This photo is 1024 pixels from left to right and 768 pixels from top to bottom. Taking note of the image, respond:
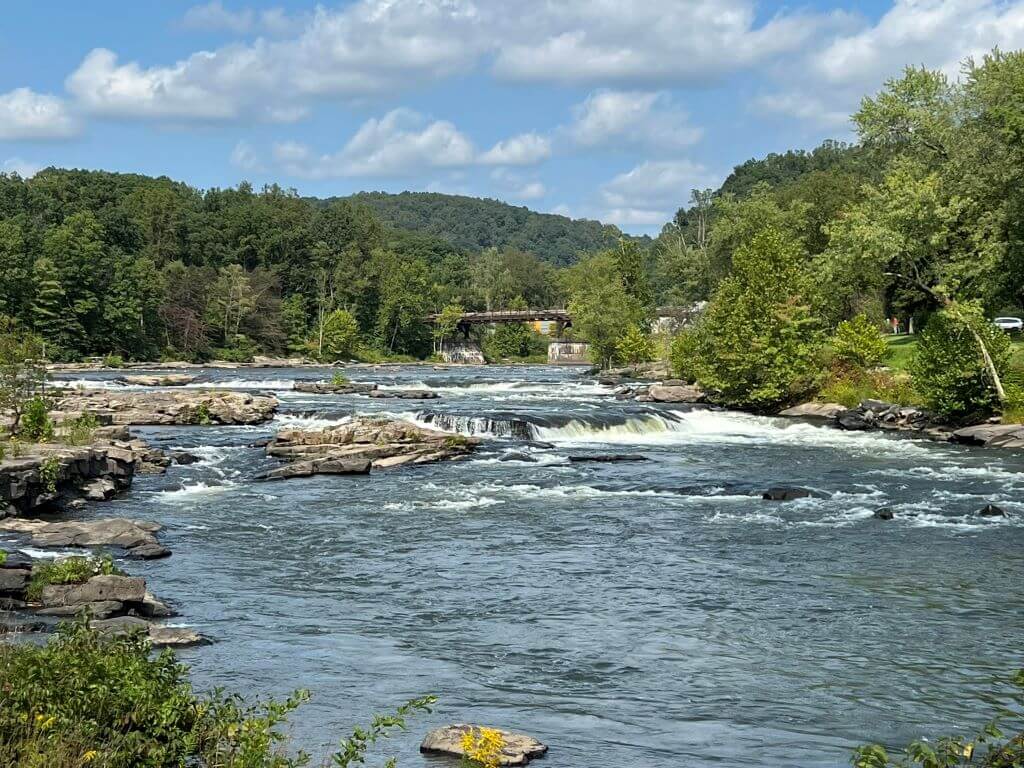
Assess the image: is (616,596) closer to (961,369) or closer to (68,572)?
(68,572)

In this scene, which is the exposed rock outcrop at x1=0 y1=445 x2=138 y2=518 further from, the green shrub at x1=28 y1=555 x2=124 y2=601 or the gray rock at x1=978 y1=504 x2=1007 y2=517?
the gray rock at x1=978 y1=504 x2=1007 y2=517

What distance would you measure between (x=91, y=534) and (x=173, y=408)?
26.0 meters

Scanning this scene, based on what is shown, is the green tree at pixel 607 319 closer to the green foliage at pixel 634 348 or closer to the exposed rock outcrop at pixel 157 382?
the green foliage at pixel 634 348

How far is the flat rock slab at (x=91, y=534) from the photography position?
65.9 ft

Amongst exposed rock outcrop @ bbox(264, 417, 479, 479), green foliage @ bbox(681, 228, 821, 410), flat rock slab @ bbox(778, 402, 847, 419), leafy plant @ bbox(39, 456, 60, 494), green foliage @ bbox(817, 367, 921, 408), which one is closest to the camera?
leafy plant @ bbox(39, 456, 60, 494)

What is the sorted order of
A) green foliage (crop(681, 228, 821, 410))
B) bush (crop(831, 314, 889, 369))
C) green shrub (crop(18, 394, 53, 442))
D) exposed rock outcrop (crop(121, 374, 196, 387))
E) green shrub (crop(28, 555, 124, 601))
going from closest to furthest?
green shrub (crop(28, 555, 124, 601))
green shrub (crop(18, 394, 53, 442))
green foliage (crop(681, 228, 821, 410))
bush (crop(831, 314, 889, 369))
exposed rock outcrop (crop(121, 374, 196, 387))

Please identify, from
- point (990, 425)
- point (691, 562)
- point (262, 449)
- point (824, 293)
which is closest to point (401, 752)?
point (691, 562)

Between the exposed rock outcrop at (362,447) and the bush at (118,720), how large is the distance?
21.5m

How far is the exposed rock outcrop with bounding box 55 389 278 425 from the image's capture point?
1757 inches

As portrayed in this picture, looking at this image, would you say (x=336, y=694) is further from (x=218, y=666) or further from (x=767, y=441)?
(x=767, y=441)

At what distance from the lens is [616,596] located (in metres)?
17.7

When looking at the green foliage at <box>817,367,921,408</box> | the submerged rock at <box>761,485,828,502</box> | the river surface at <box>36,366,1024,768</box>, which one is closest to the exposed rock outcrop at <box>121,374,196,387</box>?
the river surface at <box>36,366,1024,768</box>

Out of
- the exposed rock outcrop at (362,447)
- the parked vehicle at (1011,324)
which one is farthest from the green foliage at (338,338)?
the exposed rock outcrop at (362,447)

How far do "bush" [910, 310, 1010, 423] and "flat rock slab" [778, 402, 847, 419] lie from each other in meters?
5.31
